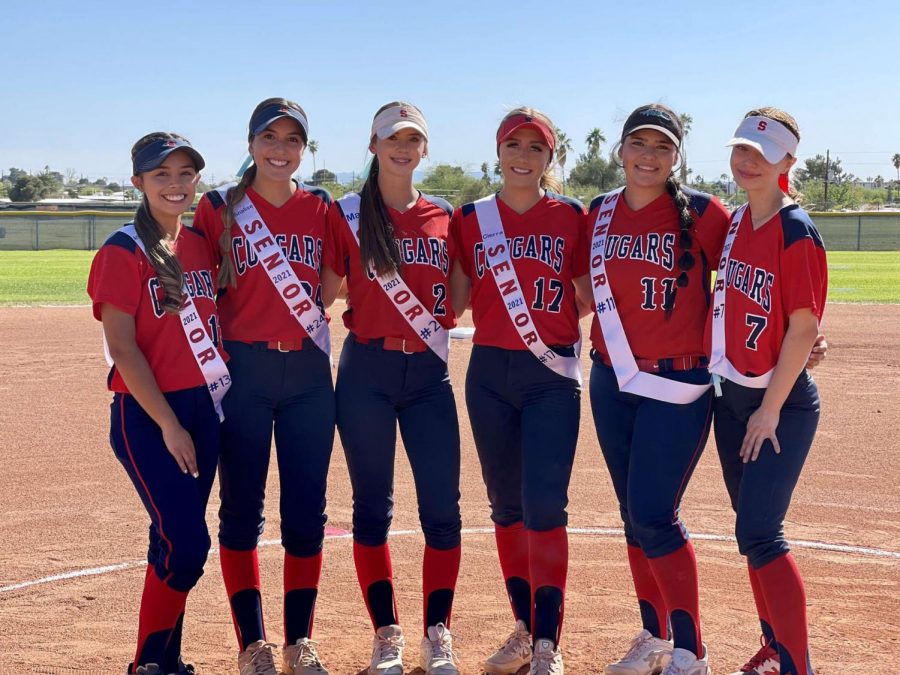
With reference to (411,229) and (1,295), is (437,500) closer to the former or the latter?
(411,229)

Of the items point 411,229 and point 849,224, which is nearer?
point 411,229

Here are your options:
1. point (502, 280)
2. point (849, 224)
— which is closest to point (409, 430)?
point (502, 280)

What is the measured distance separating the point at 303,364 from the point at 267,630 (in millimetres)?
1413

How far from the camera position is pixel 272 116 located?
4.13m

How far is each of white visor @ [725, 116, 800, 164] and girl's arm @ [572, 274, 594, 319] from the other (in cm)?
87

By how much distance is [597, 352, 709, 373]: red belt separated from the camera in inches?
153

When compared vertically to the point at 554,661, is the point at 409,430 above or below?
above

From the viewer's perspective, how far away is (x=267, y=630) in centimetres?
465

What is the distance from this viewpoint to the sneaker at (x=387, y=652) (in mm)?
4051

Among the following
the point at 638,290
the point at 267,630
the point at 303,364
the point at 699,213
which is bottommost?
the point at 267,630

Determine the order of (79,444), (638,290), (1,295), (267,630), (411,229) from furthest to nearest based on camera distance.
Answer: (1,295) < (79,444) < (267,630) < (411,229) < (638,290)

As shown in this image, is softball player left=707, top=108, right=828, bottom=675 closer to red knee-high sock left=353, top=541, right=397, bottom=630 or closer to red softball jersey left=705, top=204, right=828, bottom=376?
red softball jersey left=705, top=204, right=828, bottom=376

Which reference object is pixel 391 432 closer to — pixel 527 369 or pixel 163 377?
pixel 527 369

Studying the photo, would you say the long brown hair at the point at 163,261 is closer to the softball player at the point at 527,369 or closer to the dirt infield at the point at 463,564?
the softball player at the point at 527,369
